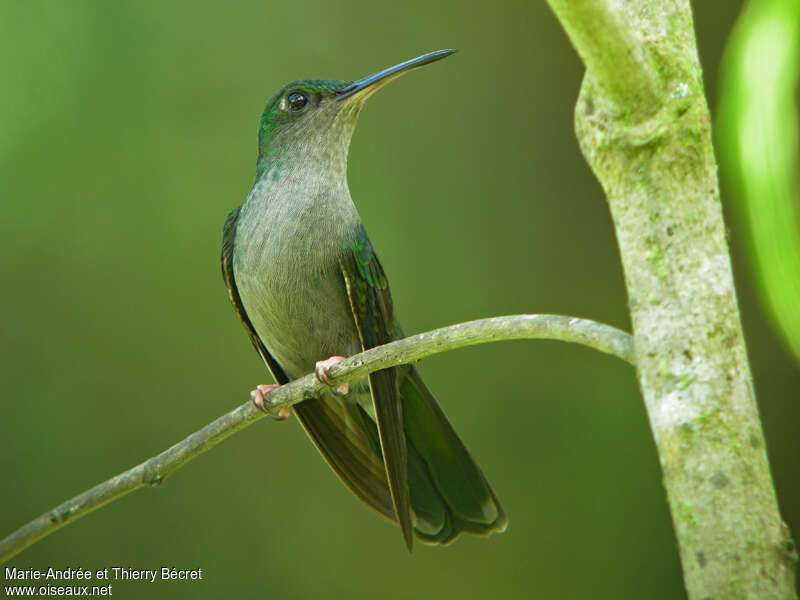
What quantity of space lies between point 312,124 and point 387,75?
46 centimetres

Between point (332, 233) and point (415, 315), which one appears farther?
point (415, 315)

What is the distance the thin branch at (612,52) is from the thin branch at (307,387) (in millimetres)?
452

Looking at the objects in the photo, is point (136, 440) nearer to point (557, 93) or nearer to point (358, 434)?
point (358, 434)

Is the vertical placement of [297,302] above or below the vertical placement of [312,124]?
below

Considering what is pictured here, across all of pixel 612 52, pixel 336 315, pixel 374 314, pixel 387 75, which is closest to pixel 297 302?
pixel 336 315

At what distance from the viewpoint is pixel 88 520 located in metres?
5.19

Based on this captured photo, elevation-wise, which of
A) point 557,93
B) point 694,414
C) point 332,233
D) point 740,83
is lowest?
point 694,414

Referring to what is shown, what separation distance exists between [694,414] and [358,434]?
2454mm

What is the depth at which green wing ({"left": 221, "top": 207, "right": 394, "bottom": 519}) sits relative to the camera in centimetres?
356

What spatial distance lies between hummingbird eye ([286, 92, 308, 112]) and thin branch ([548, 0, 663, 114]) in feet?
8.21

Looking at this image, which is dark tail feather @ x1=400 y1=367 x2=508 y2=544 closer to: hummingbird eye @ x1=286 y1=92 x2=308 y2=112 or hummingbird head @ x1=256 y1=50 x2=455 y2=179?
hummingbird head @ x1=256 y1=50 x2=455 y2=179

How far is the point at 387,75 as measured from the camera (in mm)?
3555

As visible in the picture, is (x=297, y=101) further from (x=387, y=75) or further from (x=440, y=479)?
(x=440, y=479)

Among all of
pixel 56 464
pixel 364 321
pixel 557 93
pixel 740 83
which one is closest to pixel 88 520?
pixel 56 464
